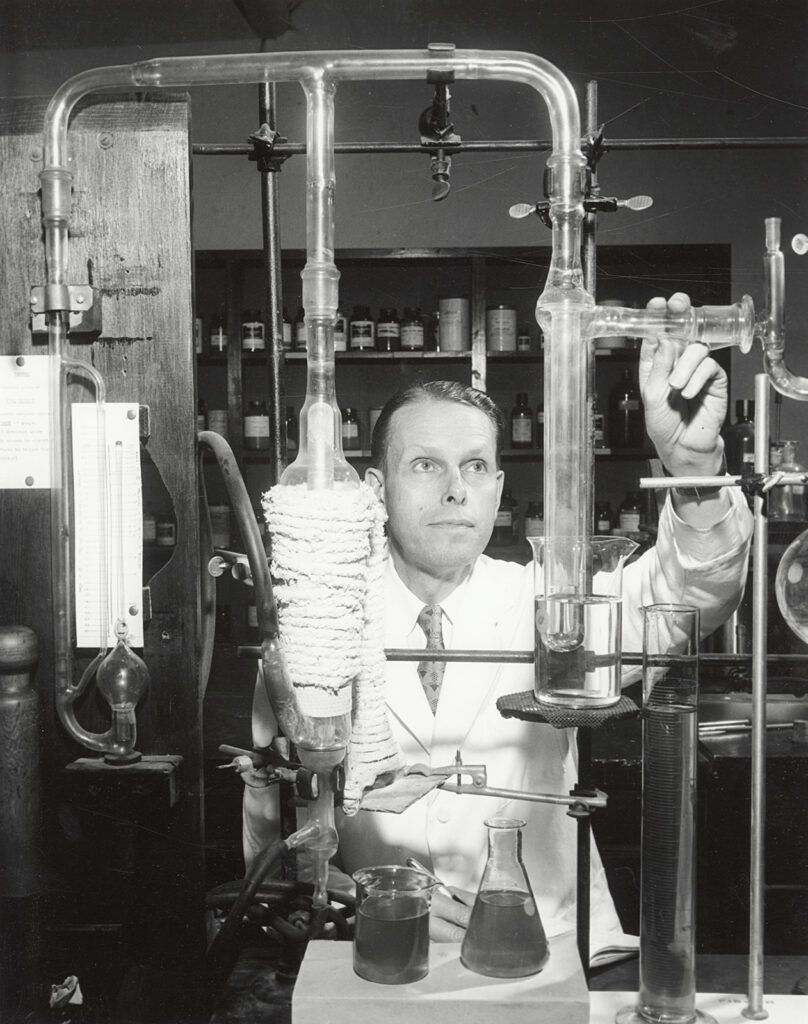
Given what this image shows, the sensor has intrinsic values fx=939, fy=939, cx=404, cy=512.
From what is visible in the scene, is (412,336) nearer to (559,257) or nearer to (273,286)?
(273,286)

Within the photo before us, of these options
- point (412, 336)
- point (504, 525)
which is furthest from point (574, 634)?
point (412, 336)

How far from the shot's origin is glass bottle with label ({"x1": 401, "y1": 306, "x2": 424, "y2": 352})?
2.69 m

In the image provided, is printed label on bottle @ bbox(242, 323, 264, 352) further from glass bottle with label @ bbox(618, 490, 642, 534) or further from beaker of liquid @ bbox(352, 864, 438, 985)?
beaker of liquid @ bbox(352, 864, 438, 985)

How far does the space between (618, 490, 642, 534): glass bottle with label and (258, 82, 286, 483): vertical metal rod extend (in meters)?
1.75

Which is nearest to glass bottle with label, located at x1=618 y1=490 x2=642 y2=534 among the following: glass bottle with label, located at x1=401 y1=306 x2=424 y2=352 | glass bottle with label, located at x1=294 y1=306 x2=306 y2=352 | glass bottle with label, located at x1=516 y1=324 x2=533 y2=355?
glass bottle with label, located at x1=516 y1=324 x2=533 y2=355

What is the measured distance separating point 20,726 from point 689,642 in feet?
2.32

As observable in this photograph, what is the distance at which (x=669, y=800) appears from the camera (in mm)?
789

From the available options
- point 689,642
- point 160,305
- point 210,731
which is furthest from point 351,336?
point 689,642

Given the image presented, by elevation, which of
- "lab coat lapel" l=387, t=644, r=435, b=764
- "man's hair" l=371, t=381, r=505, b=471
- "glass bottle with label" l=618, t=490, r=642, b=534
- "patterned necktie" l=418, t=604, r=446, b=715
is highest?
"man's hair" l=371, t=381, r=505, b=471

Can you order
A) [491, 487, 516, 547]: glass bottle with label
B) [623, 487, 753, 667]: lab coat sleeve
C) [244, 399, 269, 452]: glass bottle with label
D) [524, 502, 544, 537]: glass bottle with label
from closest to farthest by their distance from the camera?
[623, 487, 753, 667]: lab coat sleeve < [524, 502, 544, 537]: glass bottle with label < [491, 487, 516, 547]: glass bottle with label < [244, 399, 269, 452]: glass bottle with label

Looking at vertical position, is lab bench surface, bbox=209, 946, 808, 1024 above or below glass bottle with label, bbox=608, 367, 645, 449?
below

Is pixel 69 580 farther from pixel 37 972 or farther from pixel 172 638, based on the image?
pixel 37 972

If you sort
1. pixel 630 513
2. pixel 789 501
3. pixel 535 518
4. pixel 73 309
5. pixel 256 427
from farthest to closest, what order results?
pixel 256 427
pixel 630 513
pixel 535 518
pixel 789 501
pixel 73 309

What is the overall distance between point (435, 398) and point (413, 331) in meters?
1.65
